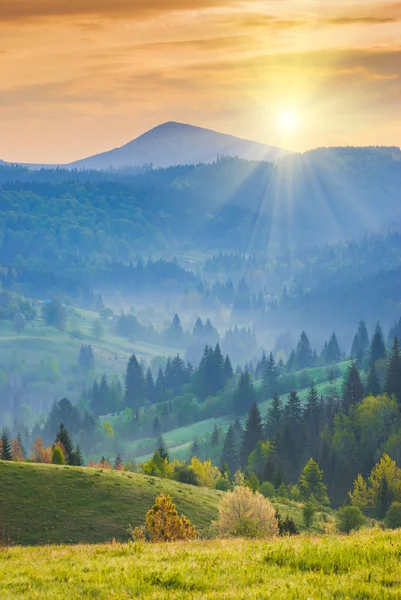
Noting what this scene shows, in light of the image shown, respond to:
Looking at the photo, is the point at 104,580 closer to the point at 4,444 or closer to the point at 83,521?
the point at 83,521

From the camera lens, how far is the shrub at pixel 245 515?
4994 centimetres

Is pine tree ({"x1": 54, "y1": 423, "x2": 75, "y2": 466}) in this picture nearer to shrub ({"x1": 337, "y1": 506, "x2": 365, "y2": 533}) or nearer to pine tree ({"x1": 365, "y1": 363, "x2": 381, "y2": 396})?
shrub ({"x1": 337, "y1": 506, "x2": 365, "y2": 533})

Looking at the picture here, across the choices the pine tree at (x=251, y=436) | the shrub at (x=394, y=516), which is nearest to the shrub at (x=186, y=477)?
the shrub at (x=394, y=516)

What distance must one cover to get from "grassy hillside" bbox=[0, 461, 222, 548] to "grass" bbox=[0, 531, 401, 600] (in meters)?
41.6

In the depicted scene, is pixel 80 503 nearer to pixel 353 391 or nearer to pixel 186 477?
pixel 186 477

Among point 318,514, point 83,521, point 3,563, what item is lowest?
point 318,514

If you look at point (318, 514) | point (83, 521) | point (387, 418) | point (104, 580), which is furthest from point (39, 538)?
point (387, 418)

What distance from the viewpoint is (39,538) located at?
62688mm

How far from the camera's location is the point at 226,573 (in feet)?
56.2

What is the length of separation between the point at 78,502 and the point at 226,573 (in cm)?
5757

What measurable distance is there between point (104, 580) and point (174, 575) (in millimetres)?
1665

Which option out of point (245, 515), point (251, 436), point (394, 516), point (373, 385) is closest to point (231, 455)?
point (251, 436)

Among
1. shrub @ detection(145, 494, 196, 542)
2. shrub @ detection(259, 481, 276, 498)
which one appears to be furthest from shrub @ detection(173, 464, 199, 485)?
shrub @ detection(145, 494, 196, 542)

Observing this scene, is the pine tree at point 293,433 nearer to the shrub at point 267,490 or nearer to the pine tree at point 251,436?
the pine tree at point 251,436
